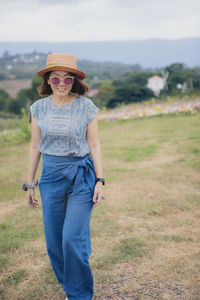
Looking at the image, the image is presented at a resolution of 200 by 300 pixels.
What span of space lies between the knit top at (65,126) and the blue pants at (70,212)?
0.07 meters

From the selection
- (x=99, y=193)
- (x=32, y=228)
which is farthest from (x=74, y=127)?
(x=32, y=228)

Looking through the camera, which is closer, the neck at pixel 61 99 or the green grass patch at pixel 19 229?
the neck at pixel 61 99

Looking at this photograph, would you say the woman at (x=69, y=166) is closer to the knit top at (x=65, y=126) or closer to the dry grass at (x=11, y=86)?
the knit top at (x=65, y=126)

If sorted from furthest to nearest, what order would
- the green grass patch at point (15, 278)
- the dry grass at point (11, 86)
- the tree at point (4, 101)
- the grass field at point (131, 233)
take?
the dry grass at point (11, 86)
the tree at point (4, 101)
the green grass patch at point (15, 278)
the grass field at point (131, 233)

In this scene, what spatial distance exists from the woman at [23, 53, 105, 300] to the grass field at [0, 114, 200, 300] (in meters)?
0.57

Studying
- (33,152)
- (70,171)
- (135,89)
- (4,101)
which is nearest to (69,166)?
(70,171)

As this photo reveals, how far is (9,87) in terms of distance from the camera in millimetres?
58812

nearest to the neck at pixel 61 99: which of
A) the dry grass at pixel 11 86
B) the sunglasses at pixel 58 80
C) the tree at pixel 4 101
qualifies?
the sunglasses at pixel 58 80

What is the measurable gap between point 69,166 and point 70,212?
309mm

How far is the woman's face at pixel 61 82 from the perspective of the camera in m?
2.33

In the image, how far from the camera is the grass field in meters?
2.84

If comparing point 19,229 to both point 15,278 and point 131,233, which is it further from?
point 131,233

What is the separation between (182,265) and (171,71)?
33167mm

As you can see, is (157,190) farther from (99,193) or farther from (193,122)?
(193,122)
